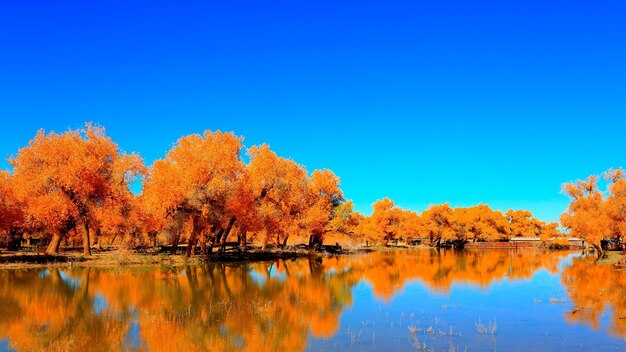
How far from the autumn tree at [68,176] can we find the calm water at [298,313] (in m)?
11.5

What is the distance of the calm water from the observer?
→ 55.8 feet

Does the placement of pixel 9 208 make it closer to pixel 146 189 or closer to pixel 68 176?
pixel 68 176

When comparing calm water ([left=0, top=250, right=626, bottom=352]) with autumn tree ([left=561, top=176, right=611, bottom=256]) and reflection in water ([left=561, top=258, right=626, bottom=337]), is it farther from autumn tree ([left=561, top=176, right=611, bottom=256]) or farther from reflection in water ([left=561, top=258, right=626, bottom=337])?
autumn tree ([left=561, top=176, right=611, bottom=256])

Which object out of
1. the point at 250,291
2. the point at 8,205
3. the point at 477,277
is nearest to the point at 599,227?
the point at 477,277

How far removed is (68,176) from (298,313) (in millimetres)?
35211

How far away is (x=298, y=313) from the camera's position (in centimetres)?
2311

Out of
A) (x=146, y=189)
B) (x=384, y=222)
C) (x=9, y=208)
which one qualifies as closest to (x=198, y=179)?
(x=146, y=189)

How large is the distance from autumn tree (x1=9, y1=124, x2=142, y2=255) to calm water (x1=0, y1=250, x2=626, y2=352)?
37.9 ft

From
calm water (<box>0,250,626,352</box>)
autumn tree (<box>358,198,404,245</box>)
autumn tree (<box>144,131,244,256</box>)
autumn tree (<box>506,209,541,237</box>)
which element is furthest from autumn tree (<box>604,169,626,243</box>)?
autumn tree (<box>506,209,541,237</box>)

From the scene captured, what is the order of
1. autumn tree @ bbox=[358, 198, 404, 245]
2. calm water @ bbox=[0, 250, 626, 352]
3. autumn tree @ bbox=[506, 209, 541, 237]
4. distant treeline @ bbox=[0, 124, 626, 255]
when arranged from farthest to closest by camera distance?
autumn tree @ bbox=[506, 209, 541, 237], autumn tree @ bbox=[358, 198, 404, 245], distant treeline @ bbox=[0, 124, 626, 255], calm water @ bbox=[0, 250, 626, 352]

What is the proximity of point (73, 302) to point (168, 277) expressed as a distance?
12786mm

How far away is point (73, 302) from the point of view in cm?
2473

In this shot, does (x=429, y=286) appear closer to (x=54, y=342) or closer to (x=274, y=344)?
(x=274, y=344)

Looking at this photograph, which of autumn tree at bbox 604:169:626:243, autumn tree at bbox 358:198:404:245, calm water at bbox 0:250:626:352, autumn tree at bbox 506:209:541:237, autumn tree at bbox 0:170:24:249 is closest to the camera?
calm water at bbox 0:250:626:352
